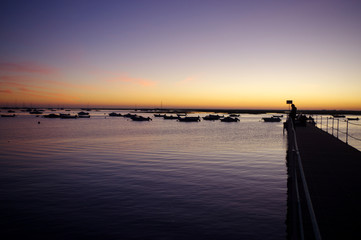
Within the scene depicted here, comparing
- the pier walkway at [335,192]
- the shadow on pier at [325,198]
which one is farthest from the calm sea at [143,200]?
the pier walkway at [335,192]

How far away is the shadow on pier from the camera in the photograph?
19.7ft

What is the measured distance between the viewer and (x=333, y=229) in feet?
20.4

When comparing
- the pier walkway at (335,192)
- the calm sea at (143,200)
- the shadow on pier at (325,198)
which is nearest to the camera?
the shadow on pier at (325,198)

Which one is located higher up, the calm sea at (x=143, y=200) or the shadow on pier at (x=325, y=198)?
the shadow on pier at (x=325, y=198)

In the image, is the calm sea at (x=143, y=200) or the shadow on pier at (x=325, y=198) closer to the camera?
the shadow on pier at (x=325, y=198)

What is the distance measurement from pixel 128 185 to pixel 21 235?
6245 millimetres

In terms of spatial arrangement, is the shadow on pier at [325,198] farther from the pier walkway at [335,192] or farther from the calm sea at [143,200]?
the calm sea at [143,200]

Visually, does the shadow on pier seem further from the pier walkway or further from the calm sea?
the calm sea

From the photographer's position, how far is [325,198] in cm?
812

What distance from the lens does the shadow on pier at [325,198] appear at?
6.00 m

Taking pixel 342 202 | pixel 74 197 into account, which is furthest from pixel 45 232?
pixel 342 202

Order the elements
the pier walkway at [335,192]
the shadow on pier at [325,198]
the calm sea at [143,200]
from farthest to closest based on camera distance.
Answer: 1. the calm sea at [143,200]
2. the pier walkway at [335,192]
3. the shadow on pier at [325,198]

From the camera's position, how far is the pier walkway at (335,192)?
6305 millimetres

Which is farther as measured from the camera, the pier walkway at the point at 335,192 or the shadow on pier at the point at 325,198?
the pier walkway at the point at 335,192
